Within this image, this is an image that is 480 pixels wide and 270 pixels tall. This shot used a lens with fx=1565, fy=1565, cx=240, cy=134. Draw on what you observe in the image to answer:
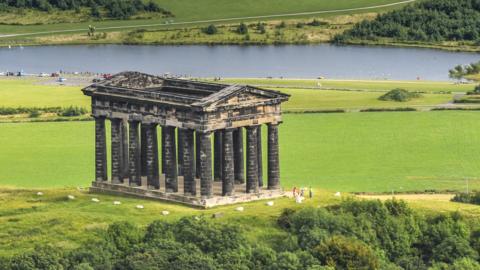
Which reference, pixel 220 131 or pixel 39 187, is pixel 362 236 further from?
pixel 39 187

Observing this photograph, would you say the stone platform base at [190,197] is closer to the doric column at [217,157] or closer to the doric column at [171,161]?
the doric column at [171,161]

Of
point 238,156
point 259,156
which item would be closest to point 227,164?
point 259,156

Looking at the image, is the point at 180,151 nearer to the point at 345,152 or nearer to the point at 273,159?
the point at 273,159

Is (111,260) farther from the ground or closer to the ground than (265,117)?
closer to the ground

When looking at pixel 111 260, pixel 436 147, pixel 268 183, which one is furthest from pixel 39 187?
pixel 436 147

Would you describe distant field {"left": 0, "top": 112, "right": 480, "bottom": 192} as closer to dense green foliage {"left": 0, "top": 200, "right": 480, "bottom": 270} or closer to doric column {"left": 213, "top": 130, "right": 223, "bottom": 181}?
doric column {"left": 213, "top": 130, "right": 223, "bottom": 181}

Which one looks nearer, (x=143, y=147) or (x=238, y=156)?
(x=238, y=156)

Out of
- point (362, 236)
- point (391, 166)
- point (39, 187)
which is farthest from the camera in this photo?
point (391, 166)
